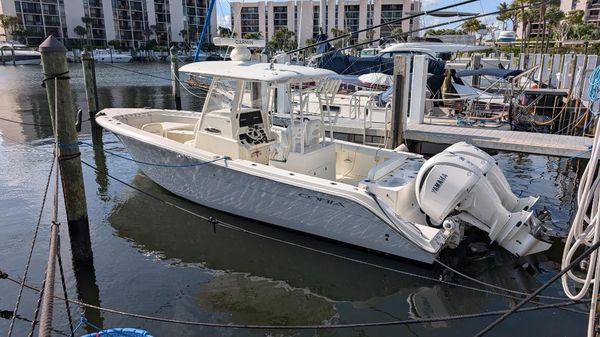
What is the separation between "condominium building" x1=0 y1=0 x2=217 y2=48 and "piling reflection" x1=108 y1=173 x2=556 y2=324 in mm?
82256

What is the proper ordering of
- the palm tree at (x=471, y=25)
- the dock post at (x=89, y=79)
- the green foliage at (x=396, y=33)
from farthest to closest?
the palm tree at (x=471, y=25), the dock post at (x=89, y=79), the green foliage at (x=396, y=33)

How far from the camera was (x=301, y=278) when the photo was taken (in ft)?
21.2

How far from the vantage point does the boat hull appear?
6.30 metres

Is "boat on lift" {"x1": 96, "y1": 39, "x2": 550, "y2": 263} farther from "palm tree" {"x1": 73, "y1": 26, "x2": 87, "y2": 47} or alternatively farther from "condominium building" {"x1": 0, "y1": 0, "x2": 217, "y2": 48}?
"palm tree" {"x1": 73, "y1": 26, "x2": 87, "y2": 47}

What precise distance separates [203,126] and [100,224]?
8.37ft

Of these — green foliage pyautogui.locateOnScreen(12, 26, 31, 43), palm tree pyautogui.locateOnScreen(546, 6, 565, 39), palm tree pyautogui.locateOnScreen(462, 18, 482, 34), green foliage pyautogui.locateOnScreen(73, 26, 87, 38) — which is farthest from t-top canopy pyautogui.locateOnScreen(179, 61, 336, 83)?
green foliage pyautogui.locateOnScreen(73, 26, 87, 38)

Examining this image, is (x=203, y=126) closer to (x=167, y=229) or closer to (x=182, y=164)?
(x=182, y=164)

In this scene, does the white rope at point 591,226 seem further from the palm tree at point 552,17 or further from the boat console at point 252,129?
the palm tree at point 552,17

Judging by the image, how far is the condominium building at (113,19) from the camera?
77.5m

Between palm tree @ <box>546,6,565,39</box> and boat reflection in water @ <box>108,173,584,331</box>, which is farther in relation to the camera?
palm tree @ <box>546,6,565,39</box>

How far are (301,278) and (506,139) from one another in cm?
549

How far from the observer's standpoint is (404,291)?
6121mm

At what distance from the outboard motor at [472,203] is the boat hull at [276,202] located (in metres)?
0.72

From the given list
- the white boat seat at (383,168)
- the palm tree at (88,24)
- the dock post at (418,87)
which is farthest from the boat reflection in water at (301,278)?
the palm tree at (88,24)
